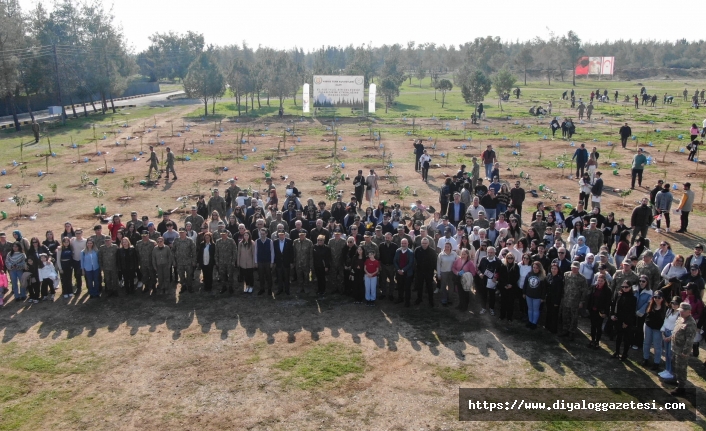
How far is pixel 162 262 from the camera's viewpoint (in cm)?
1205

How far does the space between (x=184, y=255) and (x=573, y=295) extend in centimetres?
810

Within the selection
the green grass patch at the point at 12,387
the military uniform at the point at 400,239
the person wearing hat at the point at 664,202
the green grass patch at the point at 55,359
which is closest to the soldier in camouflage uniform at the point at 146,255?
the green grass patch at the point at 55,359

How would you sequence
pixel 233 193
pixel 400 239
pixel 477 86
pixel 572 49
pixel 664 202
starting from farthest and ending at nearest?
pixel 572 49
pixel 477 86
pixel 233 193
pixel 664 202
pixel 400 239

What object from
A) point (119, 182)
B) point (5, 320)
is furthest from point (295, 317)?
point (119, 182)

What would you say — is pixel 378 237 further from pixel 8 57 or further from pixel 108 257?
pixel 8 57

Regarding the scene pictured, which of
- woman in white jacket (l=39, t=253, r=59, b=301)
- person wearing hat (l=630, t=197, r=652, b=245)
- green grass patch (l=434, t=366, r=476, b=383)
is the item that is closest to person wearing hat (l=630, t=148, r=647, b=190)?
person wearing hat (l=630, t=197, r=652, b=245)

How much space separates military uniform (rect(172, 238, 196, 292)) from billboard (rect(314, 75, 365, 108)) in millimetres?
35870

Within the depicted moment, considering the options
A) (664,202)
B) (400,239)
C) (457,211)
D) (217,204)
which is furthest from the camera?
(664,202)

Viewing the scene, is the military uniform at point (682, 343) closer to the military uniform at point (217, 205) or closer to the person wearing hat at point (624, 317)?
the person wearing hat at point (624, 317)

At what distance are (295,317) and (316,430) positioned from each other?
12.2 feet

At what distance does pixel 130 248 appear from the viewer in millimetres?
12016

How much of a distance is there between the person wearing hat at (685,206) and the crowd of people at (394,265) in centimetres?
256

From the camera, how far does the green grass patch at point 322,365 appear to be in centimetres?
878

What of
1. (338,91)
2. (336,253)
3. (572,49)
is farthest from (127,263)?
(572,49)
